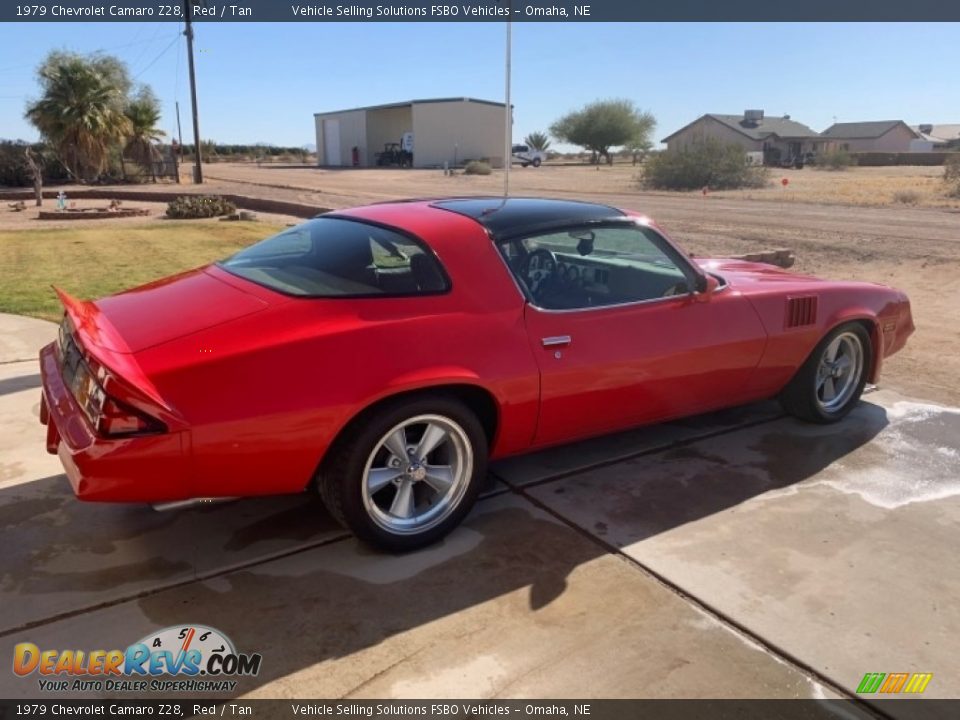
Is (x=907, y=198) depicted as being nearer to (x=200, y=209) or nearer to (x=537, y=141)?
(x=200, y=209)

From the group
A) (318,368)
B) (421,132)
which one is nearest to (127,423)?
(318,368)

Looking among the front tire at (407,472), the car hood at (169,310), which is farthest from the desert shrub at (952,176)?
the car hood at (169,310)

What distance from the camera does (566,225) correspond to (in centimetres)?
371

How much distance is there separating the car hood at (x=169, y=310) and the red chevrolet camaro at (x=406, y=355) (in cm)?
1

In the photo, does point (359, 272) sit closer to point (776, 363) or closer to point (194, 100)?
point (776, 363)

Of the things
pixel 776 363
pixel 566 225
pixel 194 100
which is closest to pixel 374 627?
pixel 566 225

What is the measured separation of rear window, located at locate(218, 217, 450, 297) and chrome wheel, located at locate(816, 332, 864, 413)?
264 cm

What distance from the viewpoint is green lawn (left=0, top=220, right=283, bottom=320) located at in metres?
8.11

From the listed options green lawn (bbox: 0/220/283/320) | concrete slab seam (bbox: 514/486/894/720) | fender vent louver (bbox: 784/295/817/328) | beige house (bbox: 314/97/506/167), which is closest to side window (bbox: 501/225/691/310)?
fender vent louver (bbox: 784/295/817/328)

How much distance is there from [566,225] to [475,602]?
185 cm

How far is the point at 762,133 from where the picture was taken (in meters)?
77.7

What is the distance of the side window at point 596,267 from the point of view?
3.55 m

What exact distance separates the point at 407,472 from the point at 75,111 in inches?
1366

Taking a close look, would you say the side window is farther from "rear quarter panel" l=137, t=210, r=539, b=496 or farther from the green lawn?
the green lawn
